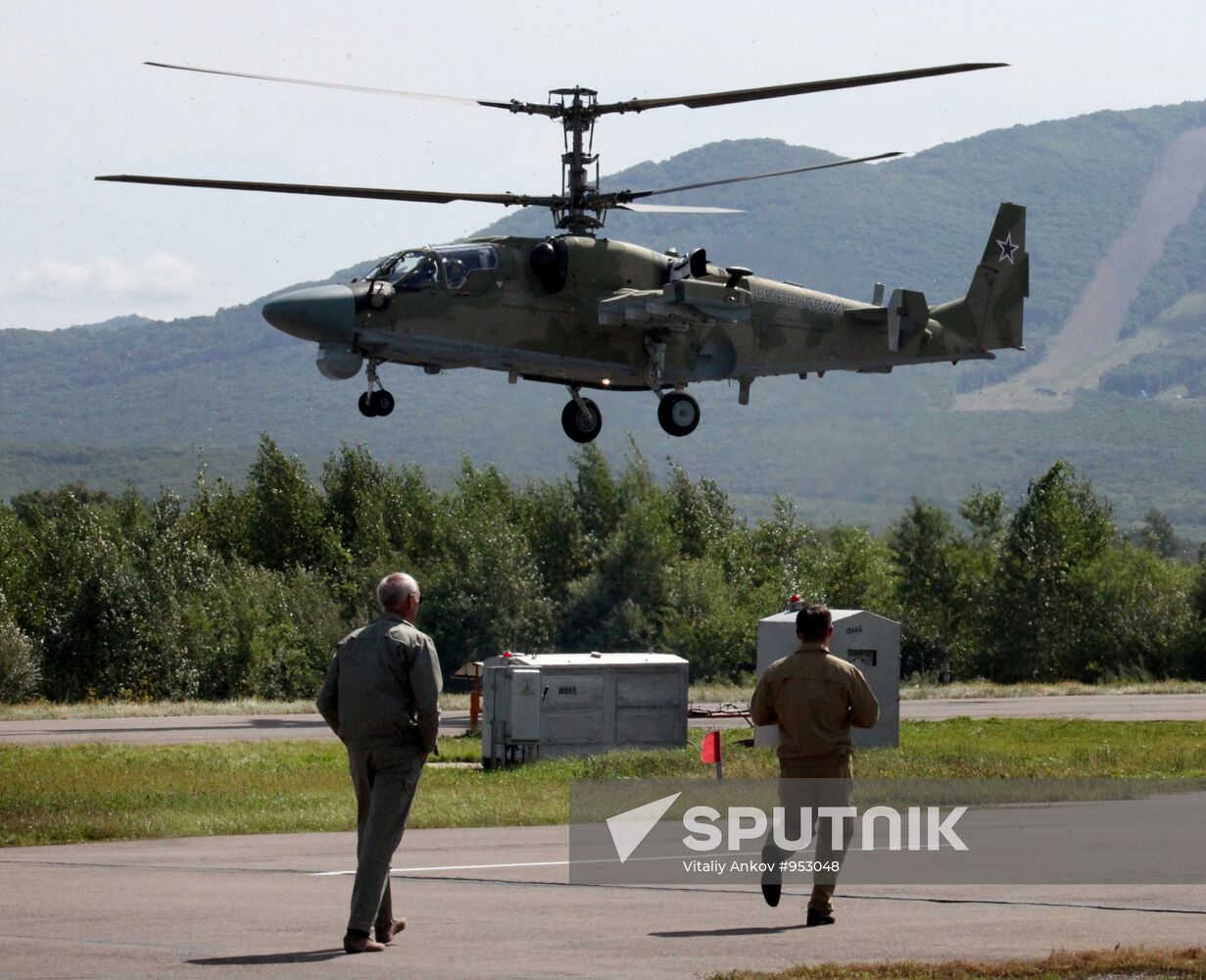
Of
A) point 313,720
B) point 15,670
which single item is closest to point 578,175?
point 313,720

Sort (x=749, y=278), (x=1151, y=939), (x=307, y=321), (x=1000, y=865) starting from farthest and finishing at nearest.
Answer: (x=749, y=278), (x=307, y=321), (x=1000, y=865), (x=1151, y=939)

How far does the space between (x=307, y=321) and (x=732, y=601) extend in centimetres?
5199

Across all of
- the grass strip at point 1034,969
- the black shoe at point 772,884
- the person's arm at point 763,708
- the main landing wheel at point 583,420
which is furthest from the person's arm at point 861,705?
the main landing wheel at point 583,420

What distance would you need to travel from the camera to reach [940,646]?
85.3m

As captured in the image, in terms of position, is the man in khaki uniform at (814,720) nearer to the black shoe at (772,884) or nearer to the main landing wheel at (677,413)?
the black shoe at (772,884)

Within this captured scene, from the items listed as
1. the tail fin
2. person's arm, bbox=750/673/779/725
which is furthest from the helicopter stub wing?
person's arm, bbox=750/673/779/725

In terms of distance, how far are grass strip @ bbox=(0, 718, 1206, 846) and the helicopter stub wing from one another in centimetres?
691

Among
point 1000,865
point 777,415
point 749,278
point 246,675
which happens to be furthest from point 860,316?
point 777,415

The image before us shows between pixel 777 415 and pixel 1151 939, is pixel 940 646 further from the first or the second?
pixel 777 415

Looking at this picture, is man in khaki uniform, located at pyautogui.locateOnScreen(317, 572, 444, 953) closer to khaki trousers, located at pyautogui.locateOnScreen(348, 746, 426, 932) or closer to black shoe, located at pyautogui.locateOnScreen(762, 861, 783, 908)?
khaki trousers, located at pyautogui.locateOnScreen(348, 746, 426, 932)

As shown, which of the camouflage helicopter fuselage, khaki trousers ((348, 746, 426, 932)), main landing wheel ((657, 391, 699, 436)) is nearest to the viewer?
khaki trousers ((348, 746, 426, 932))

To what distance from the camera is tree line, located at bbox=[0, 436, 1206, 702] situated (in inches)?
2965

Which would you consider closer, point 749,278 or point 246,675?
point 749,278

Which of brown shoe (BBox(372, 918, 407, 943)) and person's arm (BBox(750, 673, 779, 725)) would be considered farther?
person's arm (BBox(750, 673, 779, 725))
